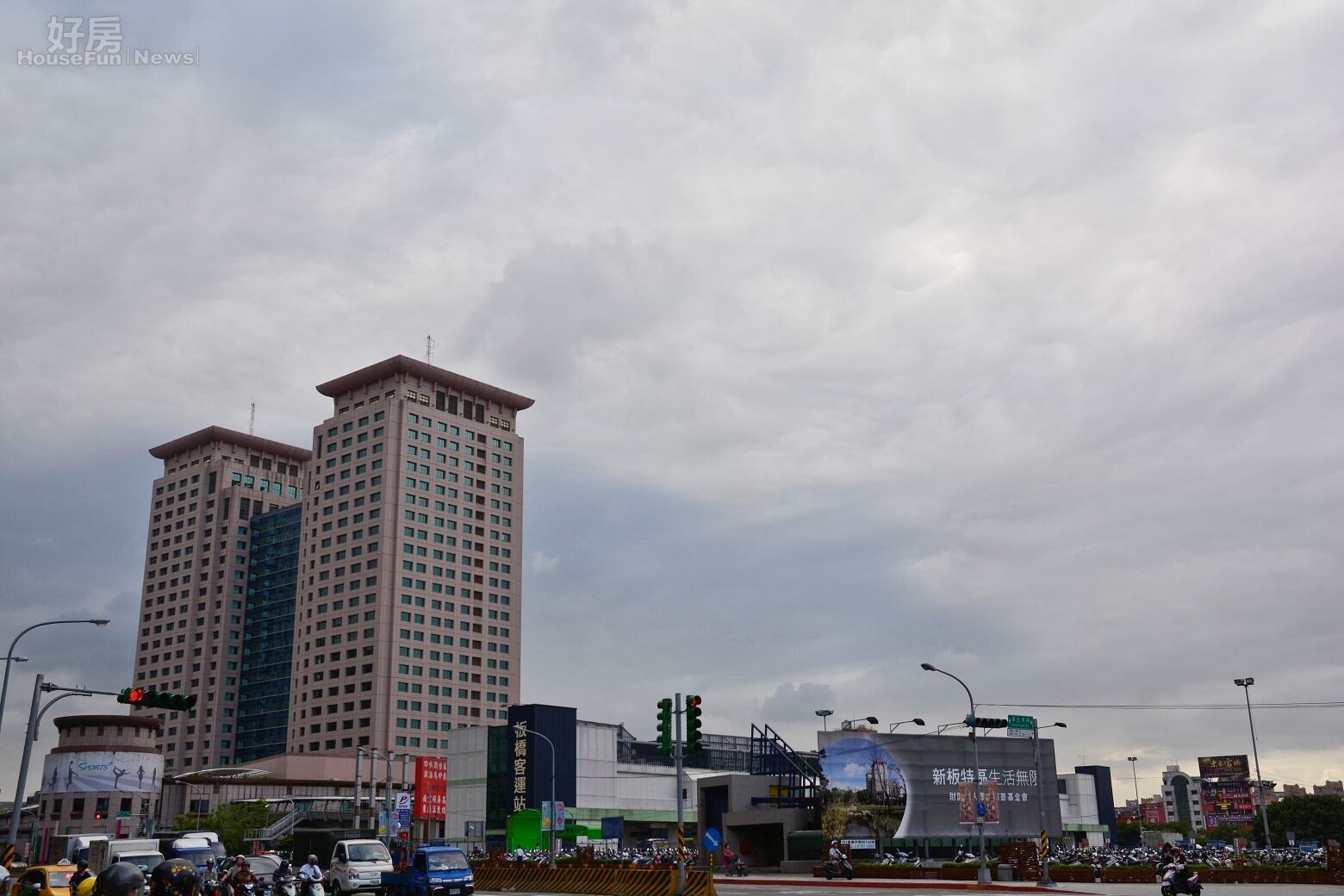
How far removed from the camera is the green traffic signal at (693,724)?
3353 centimetres

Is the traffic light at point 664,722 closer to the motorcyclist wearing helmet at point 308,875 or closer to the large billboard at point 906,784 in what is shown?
the motorcyclist wearing helmet at point 308,875

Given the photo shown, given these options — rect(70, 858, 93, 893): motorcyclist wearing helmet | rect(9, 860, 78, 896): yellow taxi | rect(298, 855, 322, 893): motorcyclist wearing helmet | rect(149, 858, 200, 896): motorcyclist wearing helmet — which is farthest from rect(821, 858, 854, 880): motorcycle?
rect(149, 858, 200, 896): motorcyclist wearing helmet

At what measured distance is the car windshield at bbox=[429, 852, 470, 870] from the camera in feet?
126

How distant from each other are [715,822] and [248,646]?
118032mm

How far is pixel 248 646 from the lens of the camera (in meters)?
190

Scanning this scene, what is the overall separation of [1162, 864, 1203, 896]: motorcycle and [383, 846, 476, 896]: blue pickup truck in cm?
2174

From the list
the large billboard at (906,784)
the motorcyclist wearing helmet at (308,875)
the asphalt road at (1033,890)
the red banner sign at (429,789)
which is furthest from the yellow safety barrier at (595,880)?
the large billboard at (906,784)

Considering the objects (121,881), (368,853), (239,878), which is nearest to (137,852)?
(239,878)

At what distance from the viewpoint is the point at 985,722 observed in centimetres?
5303

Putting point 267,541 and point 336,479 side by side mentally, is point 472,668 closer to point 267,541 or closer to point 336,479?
point 336,479

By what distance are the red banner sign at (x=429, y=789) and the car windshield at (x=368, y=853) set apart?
31631mm

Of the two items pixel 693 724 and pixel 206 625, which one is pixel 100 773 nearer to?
pixel 206 625

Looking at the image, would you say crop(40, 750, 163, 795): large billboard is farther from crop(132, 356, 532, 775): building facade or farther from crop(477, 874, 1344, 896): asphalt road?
crop(477, 874, 1344, 896): asphalt road

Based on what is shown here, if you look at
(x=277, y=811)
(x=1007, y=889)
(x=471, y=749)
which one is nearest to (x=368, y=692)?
(x=277, y=811)
